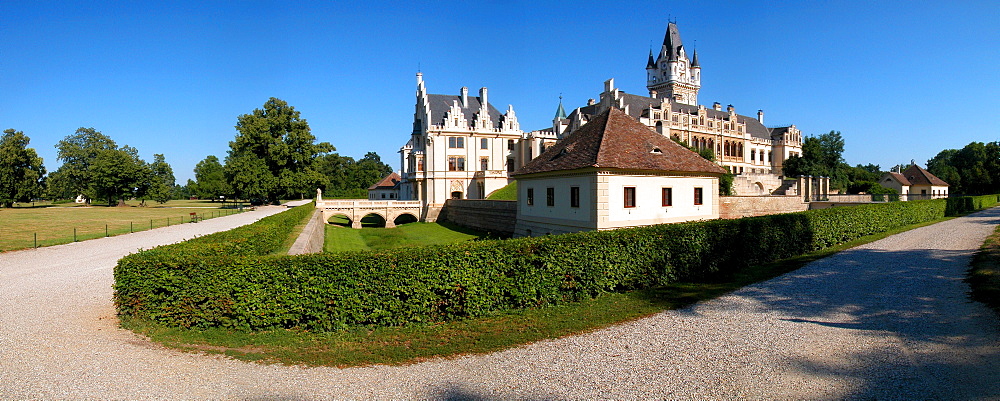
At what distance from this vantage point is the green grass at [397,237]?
36000 millimetres

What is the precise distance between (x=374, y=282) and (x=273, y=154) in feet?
184

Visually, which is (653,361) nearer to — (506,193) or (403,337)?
(403,337)

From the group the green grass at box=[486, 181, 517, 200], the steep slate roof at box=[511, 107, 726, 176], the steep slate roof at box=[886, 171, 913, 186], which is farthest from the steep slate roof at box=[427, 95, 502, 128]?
the steep slate roof at box=[886, 171, 913, 186]

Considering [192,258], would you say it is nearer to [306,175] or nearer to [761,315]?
[761,315]

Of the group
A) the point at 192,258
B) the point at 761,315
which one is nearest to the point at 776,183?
the point at 761,315

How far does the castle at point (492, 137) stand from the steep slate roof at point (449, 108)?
A: 0.38ft

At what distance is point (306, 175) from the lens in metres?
61.4

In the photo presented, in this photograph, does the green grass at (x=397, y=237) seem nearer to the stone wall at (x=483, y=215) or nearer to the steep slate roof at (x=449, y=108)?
the stone wall at (x=483, y=215)

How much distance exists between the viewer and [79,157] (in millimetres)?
90188

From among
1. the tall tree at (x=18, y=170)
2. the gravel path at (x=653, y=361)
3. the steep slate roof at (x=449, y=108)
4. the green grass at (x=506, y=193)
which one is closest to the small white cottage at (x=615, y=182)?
the gravel path at (x=653, y=361)

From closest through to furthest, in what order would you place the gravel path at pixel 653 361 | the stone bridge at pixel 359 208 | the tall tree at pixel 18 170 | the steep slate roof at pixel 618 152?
the gravel path at pixel 653 361 → the steep slate roof at pixel 618 152 → the stone bridge at pixel 359 208 → the tall tree at pixel 18 170

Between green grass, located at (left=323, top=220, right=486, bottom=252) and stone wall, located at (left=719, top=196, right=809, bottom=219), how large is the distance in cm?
1972

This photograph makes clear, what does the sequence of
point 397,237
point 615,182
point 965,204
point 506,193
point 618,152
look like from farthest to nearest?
point 506,193, point 965,204, point 397,237, point 618,152, point 615,182

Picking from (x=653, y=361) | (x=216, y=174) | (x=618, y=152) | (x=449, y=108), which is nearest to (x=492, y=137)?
(x=449, y=108)
